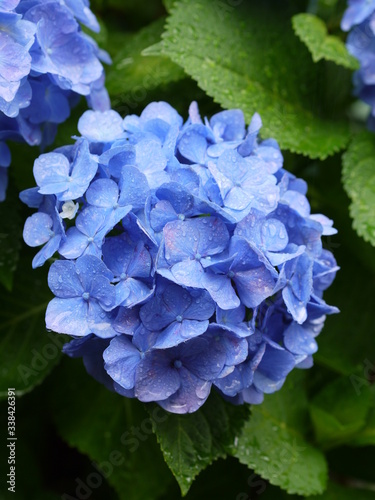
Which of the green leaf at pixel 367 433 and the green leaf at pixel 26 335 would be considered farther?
the green leaf at pixel 367 433

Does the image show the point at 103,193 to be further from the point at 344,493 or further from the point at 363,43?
the point at 344,493

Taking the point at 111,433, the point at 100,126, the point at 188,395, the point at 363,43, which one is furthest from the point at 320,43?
the point at 111,433

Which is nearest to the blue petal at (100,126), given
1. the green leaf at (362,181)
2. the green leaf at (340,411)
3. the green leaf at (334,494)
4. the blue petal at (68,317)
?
the blue petal at (68,317)

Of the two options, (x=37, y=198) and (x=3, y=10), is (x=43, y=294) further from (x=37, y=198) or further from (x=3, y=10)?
(x=3, y=10)

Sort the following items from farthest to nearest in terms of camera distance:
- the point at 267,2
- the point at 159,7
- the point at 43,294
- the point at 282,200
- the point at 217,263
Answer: the point at 159,7 → the point at 267,2 → the point at 43,294 → the point at 282,200 → the point at 217,263

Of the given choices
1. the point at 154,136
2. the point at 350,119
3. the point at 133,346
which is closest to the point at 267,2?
the point at 350,119

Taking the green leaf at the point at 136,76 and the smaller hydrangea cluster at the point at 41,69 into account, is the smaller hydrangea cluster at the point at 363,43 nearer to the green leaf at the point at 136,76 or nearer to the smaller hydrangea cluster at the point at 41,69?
the green leaf at the point at 136,76
